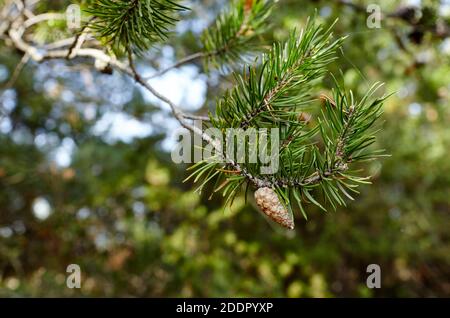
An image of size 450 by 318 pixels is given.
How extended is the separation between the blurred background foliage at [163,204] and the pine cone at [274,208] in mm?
1300

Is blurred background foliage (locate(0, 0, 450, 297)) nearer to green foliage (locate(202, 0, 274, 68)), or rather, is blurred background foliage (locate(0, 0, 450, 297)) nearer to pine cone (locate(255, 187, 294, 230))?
green foliage (locate(202, 0, 274, 68))

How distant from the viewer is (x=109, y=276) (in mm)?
2012

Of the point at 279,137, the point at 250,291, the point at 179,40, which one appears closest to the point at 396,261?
the point at 250,291

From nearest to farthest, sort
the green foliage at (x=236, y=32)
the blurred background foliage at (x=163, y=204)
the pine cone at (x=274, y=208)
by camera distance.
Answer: the pine cone at (x=274, y=208), the green foliage at (x=236, y=32), the blurred background foliage at (x=163, y=204)

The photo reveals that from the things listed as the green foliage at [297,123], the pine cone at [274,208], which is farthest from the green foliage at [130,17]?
the pine cone at [274,208]

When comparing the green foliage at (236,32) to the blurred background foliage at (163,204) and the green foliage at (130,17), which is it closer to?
the green foliage at (130,17)

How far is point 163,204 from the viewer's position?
7.69ft

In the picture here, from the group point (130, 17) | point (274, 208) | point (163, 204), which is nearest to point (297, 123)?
point (274, 208)

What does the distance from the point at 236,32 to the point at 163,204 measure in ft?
5.58

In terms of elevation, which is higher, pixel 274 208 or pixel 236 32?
pixel 236 32

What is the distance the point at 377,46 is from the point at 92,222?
5.50 ft

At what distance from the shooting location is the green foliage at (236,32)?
0.75 metres

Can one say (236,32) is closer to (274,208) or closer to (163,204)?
(274,208)

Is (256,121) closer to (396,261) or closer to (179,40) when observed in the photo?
Answer: (179,40)
